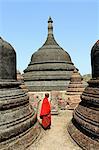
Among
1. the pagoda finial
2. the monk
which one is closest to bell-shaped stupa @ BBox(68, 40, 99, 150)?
the monk

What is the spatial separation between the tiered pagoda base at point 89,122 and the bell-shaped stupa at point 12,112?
1.34m

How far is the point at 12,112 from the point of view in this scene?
609cm

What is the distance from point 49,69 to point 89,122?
39.3ft

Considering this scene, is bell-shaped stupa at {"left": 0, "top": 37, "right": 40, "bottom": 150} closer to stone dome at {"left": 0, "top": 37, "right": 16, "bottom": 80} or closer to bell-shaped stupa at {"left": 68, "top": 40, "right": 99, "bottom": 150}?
stone dome at {"left": 0, "top": 37, "right": 16, "bottom": 80}

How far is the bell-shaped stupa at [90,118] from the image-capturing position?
5.61m

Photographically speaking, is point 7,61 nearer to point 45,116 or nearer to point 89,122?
point 45,116

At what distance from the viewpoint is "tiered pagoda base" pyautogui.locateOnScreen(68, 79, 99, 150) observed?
5.58m

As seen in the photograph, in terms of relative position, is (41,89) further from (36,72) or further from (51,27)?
(51,27)

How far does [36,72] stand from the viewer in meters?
18.0

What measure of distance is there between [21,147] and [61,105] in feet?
26.8

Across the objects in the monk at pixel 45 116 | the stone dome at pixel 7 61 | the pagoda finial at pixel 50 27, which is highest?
the pagoda finial at pixel 50 27

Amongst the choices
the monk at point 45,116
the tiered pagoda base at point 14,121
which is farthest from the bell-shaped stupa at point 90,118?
the tiered pagoda base at point 14,121

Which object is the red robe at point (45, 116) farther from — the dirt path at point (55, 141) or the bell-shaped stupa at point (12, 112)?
the bell-shaped stupa at point (12, 112)

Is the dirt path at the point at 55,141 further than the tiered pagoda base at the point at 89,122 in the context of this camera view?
Yes
